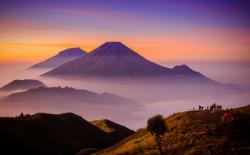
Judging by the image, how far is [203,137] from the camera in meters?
68.1

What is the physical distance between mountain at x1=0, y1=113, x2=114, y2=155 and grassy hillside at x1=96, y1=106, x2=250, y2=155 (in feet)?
189

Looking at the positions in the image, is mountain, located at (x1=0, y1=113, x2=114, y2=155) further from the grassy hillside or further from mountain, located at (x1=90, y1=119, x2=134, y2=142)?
→ the grassy hillside

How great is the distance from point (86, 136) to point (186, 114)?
259 feet

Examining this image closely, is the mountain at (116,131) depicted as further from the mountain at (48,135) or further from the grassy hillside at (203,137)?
the grassy hillside at (203,137)

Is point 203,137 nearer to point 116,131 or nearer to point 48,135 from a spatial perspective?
point 48,135

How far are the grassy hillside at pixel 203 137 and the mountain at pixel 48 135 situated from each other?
57576 millimetres

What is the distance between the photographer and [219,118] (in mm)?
79562

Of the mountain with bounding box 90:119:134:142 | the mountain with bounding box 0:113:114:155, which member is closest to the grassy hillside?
the mountain with bounding box 0:113:114:155

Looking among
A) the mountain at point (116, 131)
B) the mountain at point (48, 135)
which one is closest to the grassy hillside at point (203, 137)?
the mountain at point (48, 135)

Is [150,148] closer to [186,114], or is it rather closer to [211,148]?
[211,148]

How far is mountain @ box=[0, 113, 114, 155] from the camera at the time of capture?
404ft

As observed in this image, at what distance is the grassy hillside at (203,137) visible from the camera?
6125 cm

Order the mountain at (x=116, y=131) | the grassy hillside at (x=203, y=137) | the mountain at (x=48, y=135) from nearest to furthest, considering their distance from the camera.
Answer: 1. the grassy hillside at (x=203, y=137)
2. the mountain at (x=48, y=135)
3. the mountain at (x=116, y=131)

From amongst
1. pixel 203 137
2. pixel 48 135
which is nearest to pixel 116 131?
pixel 48 135
